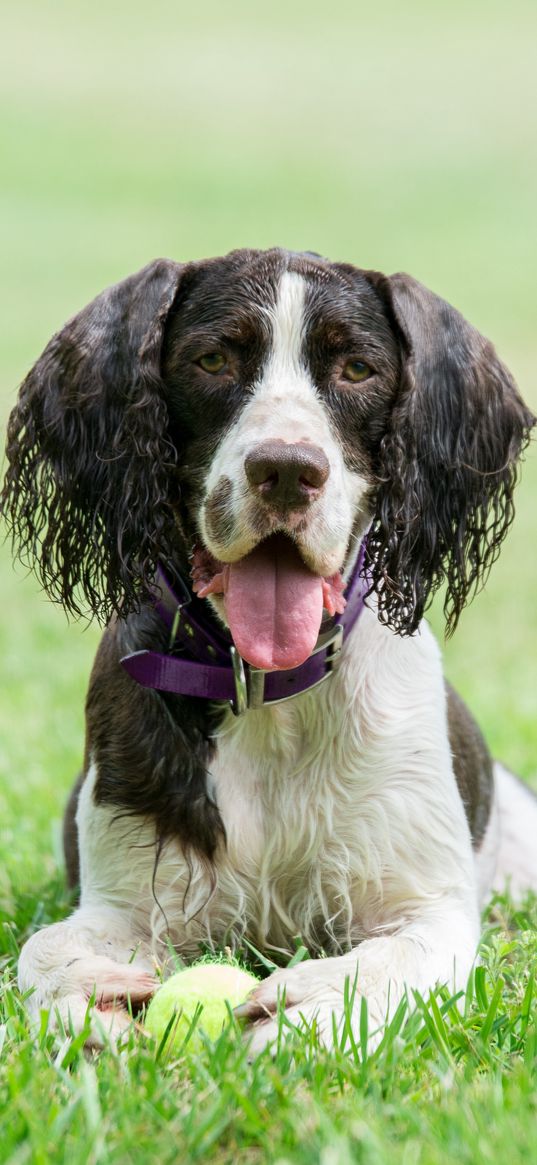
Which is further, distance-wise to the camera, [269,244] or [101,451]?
[269,244]

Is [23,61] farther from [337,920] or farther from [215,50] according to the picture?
[337,920]

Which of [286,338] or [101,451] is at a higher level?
[286,338]

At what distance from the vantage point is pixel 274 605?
11.9ft

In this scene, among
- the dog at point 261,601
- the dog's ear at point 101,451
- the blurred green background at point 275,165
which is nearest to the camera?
the dog at point 261,601

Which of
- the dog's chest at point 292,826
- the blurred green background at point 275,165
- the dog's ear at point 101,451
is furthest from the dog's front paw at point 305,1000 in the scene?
the blurred green background at point 275,165

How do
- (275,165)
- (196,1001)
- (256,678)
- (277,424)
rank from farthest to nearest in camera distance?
(275,165) < (256,678) < (277,424) < (196,1001)

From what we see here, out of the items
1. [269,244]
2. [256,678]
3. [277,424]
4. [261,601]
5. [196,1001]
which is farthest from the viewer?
[269,244]

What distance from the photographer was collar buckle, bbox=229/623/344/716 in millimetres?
3898

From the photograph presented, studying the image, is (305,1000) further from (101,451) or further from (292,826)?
(101,451)

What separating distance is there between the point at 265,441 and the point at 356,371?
46 centimetres

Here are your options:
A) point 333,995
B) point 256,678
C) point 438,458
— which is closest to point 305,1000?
point 333,995

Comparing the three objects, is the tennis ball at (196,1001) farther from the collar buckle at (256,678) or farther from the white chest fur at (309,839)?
the collar buckle at (256,678)

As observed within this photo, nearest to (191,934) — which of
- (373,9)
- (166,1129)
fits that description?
(166,1129)

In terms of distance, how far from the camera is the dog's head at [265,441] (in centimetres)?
361
